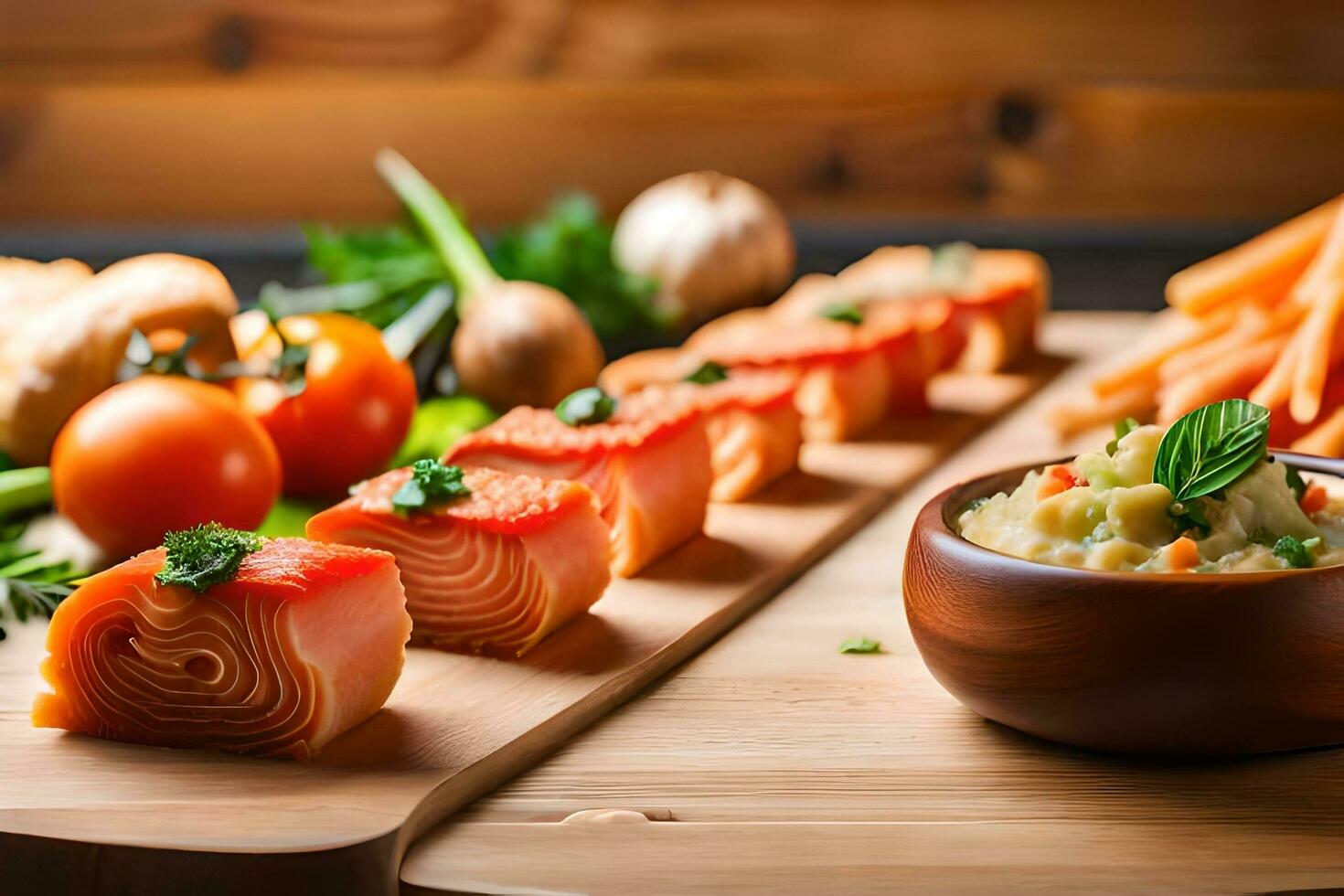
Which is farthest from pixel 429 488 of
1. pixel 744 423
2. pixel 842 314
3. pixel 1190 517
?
pixel 842 314

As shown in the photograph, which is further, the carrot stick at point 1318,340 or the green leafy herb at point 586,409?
the carrot stick at point 1318,340

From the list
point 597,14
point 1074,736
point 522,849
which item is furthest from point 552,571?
point 597,14

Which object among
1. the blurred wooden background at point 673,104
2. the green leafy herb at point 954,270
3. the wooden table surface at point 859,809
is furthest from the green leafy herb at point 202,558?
the blurred wooden background at point 673,104

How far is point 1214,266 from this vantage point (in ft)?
11.4

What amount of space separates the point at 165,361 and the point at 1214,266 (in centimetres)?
225

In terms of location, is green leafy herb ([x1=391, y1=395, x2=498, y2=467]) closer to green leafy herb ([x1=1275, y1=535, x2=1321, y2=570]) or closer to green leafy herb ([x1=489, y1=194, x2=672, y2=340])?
green leafy herb ([x1=489, y1=194, x2=672, y2=340])

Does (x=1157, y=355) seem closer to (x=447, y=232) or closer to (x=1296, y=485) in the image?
(x=1296, y=485)

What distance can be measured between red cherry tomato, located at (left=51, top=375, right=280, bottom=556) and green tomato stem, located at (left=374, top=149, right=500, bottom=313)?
136 cm

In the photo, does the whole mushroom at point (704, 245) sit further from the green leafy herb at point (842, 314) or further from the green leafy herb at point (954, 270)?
the green leafy herb at point (842, 314)

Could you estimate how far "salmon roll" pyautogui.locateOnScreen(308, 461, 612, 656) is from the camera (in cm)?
222

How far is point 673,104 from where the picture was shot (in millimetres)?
6324

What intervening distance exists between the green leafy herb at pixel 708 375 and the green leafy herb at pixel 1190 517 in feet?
4.66

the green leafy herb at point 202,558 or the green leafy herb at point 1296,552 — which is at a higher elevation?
the green leafy herb at point 1296,552

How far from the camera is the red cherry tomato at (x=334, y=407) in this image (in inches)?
119
